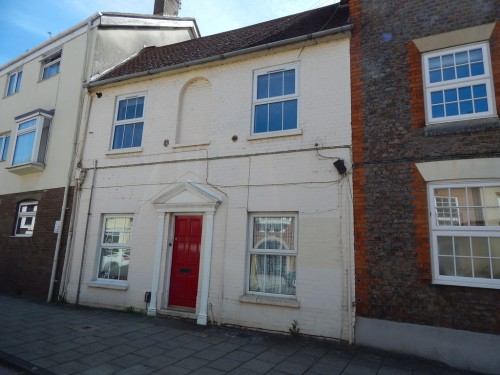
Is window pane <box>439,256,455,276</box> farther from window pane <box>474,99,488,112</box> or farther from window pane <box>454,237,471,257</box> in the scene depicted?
window pane <box>474,99,488,112</box>

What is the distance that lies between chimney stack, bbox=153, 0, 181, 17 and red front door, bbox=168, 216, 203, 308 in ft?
35.9

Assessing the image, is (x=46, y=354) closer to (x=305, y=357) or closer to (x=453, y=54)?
(x=305, y=357)

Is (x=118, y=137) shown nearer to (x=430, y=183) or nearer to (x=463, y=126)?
(x=430, y=183)

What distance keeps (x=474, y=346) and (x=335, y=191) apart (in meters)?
3.36

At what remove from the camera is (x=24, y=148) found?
11492 millimetres

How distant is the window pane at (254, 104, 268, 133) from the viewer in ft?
26.7

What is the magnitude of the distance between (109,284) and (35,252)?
3265 mm

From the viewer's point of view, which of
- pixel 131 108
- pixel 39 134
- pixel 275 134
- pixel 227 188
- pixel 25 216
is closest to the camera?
pixel 275 134

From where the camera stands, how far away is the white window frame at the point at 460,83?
19.9ft

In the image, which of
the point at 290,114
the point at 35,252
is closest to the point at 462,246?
the point at 290,114

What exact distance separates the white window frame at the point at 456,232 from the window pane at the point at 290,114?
311 cm

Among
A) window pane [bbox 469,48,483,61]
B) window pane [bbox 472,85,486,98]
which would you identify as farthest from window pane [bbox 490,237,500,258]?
window pane [bbox 469,48,483,61]

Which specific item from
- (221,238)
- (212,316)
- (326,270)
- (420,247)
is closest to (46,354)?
(212,316)

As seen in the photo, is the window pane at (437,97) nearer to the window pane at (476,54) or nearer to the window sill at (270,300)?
the window pane at (476,54)
